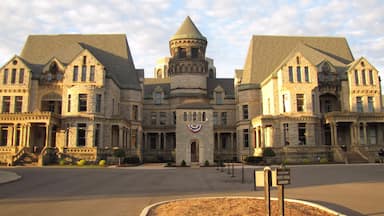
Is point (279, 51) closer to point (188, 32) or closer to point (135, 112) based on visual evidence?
point (188, 32)

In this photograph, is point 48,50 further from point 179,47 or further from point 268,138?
point 268,138

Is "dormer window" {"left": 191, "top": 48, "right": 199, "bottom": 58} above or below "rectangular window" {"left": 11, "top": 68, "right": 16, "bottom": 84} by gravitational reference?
above

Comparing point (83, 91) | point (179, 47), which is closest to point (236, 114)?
point (179, 47)

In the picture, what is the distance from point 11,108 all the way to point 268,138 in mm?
39506

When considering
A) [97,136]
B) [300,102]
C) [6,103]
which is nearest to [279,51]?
[300,102]

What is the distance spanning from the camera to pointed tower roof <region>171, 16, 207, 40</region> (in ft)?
221

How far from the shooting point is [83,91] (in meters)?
50.4

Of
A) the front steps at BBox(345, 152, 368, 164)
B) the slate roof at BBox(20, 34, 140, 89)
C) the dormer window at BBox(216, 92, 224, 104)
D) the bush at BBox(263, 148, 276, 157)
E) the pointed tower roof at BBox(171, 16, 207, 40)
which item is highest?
the pointed tower roof at BBox(171, 16, 207, 40)

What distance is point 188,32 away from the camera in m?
67.9

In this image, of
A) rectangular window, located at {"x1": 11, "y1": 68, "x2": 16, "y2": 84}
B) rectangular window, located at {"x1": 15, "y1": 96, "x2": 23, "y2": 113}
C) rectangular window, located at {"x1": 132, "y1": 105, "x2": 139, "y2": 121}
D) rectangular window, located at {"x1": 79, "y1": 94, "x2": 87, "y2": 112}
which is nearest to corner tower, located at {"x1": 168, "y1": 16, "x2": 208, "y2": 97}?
rectangular window, located at {"x1": 132, "y1": 105, "x2": 139, "y2": 121}

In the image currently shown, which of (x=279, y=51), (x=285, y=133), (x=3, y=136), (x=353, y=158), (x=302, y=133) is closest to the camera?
(x=353, y=158)

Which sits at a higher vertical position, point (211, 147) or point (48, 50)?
point (48, 50)

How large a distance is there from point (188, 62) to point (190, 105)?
22.5 m

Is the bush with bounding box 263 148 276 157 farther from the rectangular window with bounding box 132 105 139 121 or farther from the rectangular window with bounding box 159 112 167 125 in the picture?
the rectangular window with bounding box 159 112 167 125
